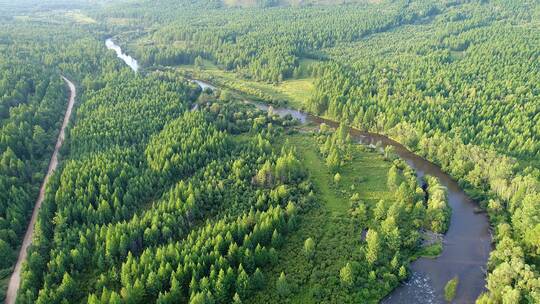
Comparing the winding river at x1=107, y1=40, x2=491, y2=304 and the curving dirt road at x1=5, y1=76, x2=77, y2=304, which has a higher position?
the winding river at x1=107, y1=40, x2=491, y2=304

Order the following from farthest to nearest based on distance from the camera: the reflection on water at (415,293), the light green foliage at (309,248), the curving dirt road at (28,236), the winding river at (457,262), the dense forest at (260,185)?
A: the light green foliage at (309,248) → the winding river at (457,262) → the reflection on water at (415,293) → the dense forest at (260,185) → the curving dirt road at (28,236)

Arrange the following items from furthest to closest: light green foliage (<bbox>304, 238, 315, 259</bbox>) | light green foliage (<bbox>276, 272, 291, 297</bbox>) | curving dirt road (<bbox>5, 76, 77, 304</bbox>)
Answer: light green foliage (<bbox>304, 238, 315, 259</bbox>)
light green foliage (<bbox>276, 272, 291, 297</bbox>)
curving dirt road (<bbox>5, 76, 77, 304</bbox>)

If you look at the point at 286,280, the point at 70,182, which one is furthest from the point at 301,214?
the point at 70,182

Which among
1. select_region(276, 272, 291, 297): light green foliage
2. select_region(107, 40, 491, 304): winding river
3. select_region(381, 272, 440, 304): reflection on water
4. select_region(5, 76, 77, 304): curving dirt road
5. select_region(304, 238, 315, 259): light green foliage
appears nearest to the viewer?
select_region(5, 76, 77, 304): curving dirt road

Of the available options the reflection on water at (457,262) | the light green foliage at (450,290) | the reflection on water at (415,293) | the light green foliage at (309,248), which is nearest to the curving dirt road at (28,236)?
the light green foliage at (309,248)

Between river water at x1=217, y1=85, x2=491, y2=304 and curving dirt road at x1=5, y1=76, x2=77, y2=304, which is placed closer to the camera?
curving dirt road at x1=5, y1=76, x2=77, y2=304

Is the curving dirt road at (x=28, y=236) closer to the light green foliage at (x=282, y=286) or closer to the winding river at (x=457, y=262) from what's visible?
the light green foliage at (x=282, y=286)

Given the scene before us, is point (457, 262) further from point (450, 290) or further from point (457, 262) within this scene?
point (450, 290)

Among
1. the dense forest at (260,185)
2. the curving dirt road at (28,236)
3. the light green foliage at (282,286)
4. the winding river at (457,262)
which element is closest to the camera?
the curving dirt road at (28,236)

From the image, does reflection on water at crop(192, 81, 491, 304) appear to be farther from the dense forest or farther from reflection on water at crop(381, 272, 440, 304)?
the dense forest

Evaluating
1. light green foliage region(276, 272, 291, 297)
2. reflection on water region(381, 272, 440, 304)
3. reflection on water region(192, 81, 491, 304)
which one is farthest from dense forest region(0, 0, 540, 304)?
reflection on water region(192, 81, 491, 304)
